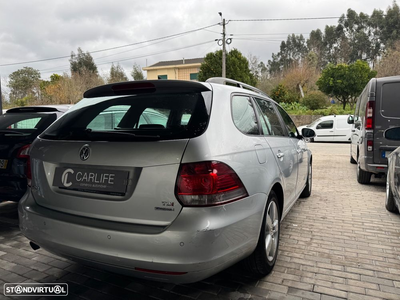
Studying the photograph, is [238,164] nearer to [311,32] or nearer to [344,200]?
[344,200]

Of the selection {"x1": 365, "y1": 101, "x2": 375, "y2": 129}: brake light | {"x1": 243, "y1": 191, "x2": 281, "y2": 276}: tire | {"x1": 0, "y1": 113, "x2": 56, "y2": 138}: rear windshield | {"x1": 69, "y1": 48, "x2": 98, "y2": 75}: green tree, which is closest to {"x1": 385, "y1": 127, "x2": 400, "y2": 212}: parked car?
{"x1": 365, "y1": 101, "x2": 375, "y2": 129}: brake light

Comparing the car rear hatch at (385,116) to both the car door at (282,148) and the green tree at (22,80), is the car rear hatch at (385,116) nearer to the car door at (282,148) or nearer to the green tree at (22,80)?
the car door at (282,148)

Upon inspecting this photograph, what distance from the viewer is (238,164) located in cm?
220

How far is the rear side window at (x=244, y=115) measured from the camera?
2497 mm

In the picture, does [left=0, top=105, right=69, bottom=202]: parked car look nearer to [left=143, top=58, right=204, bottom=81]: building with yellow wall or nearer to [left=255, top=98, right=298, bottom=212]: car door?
[left=255, top=98, right=298, bottom=212]: car door

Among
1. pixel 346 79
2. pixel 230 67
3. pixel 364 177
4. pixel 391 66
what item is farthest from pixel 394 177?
pixel 391 66

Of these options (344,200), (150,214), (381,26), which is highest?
(381,26)

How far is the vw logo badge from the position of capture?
2156 mm

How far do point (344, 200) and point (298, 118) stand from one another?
70.6ft

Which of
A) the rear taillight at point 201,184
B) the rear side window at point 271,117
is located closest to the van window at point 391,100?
the rear side window at point 271,117

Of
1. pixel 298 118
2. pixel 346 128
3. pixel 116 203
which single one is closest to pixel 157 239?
pixel 116 203

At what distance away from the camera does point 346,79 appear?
2706 centimetres

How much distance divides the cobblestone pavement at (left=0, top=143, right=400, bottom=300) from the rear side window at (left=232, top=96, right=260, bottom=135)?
50.3 inches

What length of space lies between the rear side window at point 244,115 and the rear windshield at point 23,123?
2.71 metres
